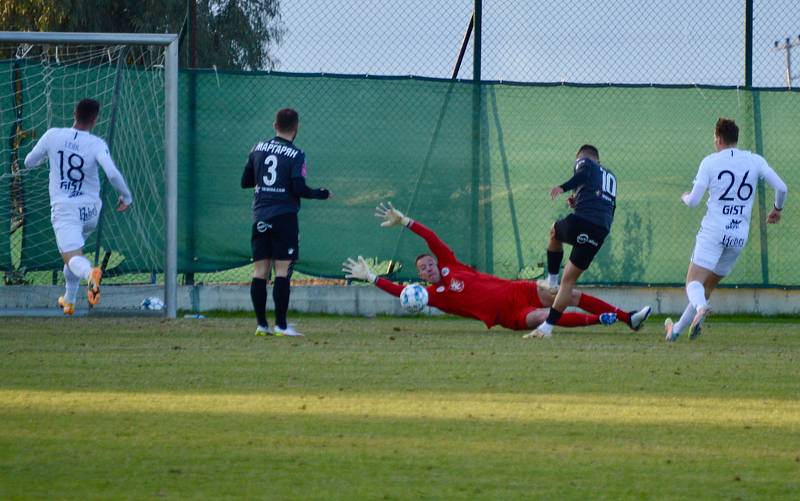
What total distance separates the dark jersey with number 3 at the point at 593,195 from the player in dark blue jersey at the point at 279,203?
241cm

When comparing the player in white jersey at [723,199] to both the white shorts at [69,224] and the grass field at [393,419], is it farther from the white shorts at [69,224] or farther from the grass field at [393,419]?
the white shorts at [69,224]

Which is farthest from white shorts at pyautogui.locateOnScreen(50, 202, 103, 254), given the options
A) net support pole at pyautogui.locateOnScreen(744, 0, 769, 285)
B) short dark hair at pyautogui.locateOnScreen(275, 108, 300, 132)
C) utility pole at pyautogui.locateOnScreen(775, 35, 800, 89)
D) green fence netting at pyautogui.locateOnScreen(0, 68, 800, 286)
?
utility pole at pyautogui.locateOnScreen(775, 35, 800, 89)

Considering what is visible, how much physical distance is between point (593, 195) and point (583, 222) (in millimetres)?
255

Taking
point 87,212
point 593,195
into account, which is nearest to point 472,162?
point 593,195

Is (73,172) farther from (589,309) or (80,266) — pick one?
(589,309)

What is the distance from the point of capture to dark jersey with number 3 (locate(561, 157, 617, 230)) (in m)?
11.4

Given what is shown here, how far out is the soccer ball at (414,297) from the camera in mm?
11844

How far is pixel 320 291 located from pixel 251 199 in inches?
48.6

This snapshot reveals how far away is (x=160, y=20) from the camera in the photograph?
25719 millimetres

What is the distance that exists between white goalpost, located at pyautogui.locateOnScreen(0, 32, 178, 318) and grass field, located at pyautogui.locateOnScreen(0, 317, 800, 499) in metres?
3.37

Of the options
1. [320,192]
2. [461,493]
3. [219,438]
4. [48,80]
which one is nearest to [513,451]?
[461,493]

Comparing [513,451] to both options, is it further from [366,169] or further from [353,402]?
[366,169]

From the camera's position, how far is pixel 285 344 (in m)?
10.3

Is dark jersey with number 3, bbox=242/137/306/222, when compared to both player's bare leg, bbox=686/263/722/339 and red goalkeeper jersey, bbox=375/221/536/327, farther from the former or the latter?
player's bare leg, bbox=686/263/722/339
